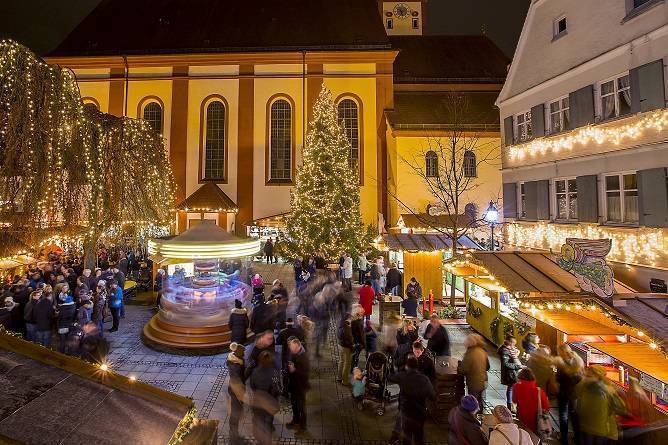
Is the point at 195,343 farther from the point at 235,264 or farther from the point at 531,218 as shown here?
the point at 531,218

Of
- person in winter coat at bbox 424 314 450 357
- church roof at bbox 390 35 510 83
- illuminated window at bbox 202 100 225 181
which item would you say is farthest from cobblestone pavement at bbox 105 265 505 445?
church roof at bbox 390 35 510 83

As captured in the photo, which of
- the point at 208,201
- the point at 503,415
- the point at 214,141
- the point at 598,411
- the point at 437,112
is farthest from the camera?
the point at 214,141

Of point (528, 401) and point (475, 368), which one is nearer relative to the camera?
point (528, 401)

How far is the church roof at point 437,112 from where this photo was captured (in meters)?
23.7

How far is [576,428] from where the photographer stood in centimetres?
525

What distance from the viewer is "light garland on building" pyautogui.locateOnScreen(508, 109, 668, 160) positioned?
28.6 feet

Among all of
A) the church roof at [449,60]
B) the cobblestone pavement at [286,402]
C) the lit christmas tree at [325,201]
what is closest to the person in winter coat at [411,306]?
the cobblestone pavement at [286,402]

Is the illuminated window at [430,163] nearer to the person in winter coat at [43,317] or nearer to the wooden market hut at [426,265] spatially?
the wooden market hut at [426,265]

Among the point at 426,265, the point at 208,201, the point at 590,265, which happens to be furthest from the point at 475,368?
the point at 208,201

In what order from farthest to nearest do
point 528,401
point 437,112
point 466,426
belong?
point 437,112 → point 528,401 → point 466,426

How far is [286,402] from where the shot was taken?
6965mm

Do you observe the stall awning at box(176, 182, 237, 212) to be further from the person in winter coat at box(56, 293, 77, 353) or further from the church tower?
the church tower

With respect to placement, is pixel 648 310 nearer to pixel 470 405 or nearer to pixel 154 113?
pixel 470 405

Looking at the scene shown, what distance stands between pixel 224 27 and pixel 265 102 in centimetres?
753
